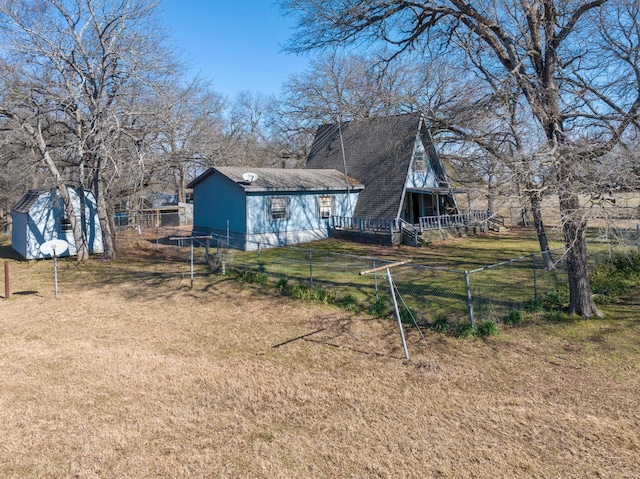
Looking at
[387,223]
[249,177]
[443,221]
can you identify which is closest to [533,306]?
[387,223]

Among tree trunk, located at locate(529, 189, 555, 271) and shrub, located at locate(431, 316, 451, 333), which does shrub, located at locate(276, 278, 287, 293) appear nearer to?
shrub, located at locate(431, 316, 451, 333)

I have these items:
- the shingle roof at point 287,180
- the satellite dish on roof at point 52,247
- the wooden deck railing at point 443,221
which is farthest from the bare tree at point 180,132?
the wooden deck railing at point 443,221

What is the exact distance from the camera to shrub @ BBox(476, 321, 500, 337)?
8.94m

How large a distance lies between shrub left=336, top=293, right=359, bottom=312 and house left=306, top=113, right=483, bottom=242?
10.2 meters

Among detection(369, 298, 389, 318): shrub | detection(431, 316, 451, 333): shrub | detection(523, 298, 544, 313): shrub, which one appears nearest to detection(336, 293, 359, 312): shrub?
detection(369, 298, 389, 318): shrub

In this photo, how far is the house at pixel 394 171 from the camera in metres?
22.4

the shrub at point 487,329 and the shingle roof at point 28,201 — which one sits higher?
the shingle roof at point 28,201

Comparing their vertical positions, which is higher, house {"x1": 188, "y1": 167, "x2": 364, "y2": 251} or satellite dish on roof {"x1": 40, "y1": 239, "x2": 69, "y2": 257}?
house {"x1": 188, "y1": 167, "x2": 364, "y2": 251}

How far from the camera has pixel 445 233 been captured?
22453mm

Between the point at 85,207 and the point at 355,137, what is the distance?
1621 cm

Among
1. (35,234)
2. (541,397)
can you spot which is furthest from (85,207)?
(541,397)

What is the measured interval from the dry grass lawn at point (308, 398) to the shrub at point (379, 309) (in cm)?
43

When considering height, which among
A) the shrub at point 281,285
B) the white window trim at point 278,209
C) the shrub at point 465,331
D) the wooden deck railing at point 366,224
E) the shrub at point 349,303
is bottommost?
the shrub at point 465,331

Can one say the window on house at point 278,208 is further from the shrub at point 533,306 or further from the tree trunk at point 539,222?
the shrub at point 533,306
